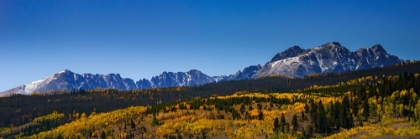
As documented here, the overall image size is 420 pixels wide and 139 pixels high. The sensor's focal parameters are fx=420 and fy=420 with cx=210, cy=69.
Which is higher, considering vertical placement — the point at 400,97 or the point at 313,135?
the point at 400,97

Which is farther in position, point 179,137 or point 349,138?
point 179,137

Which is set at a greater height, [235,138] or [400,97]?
[400,97]

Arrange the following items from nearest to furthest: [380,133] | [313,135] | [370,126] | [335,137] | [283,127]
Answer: [380,133] → [335,137] → [370,126] → [313,135] → [283,127]

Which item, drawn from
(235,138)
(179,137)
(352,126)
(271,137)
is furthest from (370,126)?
(179,137)

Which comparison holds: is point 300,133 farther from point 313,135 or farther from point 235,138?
point 235,138

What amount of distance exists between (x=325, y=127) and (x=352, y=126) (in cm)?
986

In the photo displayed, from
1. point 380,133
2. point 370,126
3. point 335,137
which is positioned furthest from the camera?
point 370,126

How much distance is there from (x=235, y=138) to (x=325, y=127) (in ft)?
120

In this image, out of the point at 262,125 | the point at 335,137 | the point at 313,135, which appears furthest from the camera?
the point at 262,125

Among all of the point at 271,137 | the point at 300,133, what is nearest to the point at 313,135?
the point at 300,133

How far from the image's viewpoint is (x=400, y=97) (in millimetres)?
174125

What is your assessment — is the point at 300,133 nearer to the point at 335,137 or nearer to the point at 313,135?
the point at 313,135

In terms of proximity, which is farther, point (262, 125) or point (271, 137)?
point (262, 125)

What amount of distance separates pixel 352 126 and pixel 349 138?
33.4m
